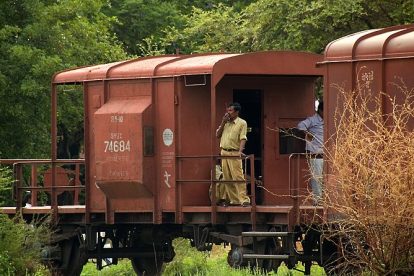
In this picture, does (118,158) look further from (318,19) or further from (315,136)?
(318,19)

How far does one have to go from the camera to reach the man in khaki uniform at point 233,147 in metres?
20.3

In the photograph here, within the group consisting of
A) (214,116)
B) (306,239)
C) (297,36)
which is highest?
(297,36)

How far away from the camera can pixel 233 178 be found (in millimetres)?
20281

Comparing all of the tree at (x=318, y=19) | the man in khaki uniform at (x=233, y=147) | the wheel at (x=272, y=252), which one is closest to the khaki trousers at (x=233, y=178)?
the man in khaki uniform at (x=233, y=147)

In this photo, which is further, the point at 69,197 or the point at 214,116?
the point at 69,197

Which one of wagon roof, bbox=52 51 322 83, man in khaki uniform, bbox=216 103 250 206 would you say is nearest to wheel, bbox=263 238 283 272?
man in khaki uniform, bbox=216 103 250 206

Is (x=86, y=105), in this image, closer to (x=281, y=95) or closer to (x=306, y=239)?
(x=281, y=95)

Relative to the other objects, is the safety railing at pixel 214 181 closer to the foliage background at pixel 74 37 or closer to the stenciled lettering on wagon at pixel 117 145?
the stenciled lettering on wagon at pixel 117 145

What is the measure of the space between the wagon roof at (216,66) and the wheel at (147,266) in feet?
10.9

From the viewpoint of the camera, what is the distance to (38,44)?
33844 millimetres

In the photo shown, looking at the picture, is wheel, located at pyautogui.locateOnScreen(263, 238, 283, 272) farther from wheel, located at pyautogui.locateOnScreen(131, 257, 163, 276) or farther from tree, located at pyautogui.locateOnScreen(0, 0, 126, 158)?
tree, located at pyautogui.locateOnScreen(0, 0, 126, 158)

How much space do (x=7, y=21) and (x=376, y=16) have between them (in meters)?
8.73

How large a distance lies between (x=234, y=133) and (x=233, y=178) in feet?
2.14

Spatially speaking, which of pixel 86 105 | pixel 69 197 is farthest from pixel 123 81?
pixel 69 197
